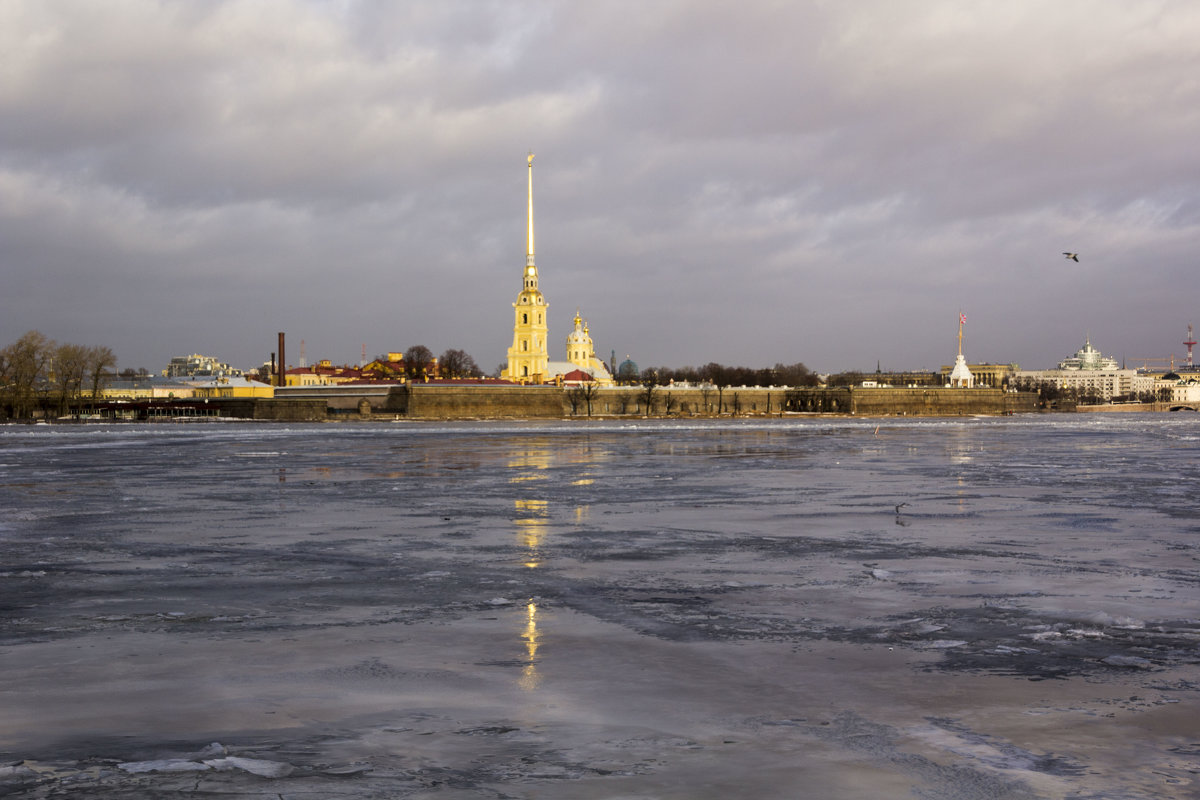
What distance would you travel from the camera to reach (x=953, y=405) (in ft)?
438

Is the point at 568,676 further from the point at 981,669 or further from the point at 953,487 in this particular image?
the point at 953,487

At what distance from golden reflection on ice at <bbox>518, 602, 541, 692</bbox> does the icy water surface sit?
0.11 feet

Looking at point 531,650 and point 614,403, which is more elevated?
point 614,403

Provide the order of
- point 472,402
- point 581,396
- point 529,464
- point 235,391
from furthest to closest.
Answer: point 581,396 < point 235,391 < point 472,402 < point 529,464

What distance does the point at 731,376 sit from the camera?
166 m

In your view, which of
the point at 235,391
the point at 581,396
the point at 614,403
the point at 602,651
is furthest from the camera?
the point at 614,403

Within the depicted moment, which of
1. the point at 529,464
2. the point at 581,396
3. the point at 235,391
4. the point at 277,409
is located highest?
the point at 235,391

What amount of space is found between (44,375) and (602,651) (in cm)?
10070

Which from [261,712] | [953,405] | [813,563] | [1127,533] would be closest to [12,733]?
[261,712]

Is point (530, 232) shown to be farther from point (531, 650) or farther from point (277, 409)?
point (531, 650)

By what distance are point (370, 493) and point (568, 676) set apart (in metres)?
14.1

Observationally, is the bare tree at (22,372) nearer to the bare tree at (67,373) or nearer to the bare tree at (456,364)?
the bare tree at (67,373)

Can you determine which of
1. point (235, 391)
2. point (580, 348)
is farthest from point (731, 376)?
point (235, 391)

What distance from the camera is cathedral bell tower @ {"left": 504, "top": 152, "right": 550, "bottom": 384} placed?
13075 centimetres
